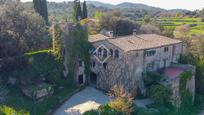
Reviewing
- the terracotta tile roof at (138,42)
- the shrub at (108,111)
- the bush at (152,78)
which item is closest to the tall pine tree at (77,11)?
the terracotta tile roof at (138,42)

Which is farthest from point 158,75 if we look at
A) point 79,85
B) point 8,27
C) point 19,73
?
point 8,27

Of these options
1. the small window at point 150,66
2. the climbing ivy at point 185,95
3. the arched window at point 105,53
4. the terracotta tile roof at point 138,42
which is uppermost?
the terracotta tile roof at point 138,42

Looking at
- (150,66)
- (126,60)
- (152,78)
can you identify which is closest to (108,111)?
(126,60)

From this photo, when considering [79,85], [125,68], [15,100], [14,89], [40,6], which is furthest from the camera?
[40,6]

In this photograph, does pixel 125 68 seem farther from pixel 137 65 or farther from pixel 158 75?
pixel 158 75

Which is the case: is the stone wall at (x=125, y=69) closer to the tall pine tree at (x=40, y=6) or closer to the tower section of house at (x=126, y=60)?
the tower section of house at (x=126, y=60)

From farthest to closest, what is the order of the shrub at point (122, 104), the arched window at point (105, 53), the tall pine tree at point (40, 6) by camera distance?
the tall pine tree at point (40, 6) → the arched window at point (105, 53) → the shrub at point (122, 104)

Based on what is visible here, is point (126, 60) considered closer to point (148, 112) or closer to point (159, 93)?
point (159, 93)
